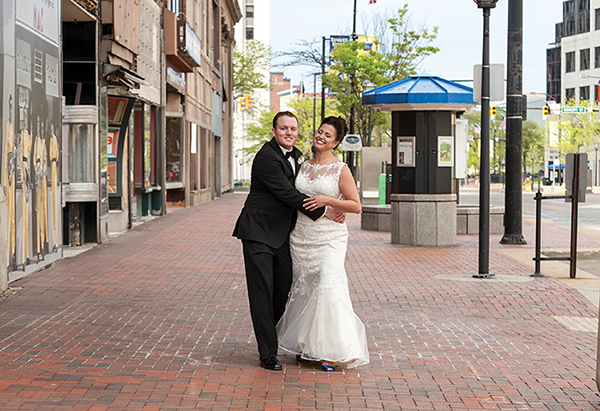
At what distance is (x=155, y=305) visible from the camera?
28.7 feet

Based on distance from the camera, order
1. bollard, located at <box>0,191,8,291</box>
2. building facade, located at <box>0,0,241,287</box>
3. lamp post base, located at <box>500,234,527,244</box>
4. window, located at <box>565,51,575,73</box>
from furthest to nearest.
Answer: window, located at <box>565,51,575,73</box>
lamp post base, located at <box>500,234,527,244</box>
building facade, located at <box>0,0,241,287</box>
bollard, located at <box>0,191,8,291</box>

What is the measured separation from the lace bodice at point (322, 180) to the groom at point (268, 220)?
99 millimetres

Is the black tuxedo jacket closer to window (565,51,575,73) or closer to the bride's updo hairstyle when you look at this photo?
the bride's updo hairstyle

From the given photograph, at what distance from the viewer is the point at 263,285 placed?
6.05 m

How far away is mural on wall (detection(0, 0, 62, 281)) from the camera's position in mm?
9859

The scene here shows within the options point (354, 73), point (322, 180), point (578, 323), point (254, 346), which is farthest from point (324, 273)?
point (354, 73)

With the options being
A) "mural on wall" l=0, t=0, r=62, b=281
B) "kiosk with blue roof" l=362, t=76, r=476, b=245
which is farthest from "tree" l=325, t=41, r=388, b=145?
"mural on wall" l=0, t=0, r=62, b=281

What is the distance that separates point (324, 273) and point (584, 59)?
90617 millimetres

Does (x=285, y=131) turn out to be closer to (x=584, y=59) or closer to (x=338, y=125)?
(x=338, y=125)

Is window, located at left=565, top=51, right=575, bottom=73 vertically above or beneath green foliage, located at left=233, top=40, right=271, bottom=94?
above

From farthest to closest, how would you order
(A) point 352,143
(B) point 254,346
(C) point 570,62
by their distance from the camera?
1. (C) point 570,62
2. (A) point 352,143
3. (B) point 254,346

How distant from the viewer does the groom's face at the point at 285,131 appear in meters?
5.91

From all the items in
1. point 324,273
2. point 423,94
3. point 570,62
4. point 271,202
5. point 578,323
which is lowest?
point 578,323

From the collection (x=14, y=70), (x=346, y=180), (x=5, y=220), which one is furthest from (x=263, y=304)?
(x=14, y=70)
